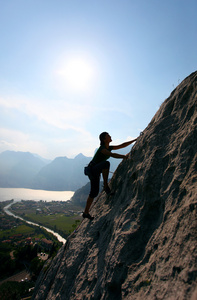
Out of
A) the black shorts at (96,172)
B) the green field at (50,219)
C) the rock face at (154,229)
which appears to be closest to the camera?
the rock face at (154,229)

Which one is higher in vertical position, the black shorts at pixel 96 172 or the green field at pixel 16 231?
the black shorts at pixel 96 172

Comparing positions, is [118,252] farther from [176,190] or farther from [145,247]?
[176,190]

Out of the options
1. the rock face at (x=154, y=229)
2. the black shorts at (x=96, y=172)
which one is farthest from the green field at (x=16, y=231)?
the rock face at (x=154, y=229)

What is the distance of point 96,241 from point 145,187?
2.91m

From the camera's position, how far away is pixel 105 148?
20.7 ft

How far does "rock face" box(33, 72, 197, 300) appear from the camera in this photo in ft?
8.63

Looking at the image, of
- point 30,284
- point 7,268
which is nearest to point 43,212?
point 7,268

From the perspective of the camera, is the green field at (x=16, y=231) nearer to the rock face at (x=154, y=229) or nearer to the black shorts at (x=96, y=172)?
the black shorts at (x=96, y=172)

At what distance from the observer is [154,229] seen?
360 cm

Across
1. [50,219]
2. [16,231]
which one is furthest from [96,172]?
[50,219]

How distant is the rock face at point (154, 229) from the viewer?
2629 mm

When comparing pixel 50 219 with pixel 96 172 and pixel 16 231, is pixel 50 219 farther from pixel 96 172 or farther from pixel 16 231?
pixel 96 172

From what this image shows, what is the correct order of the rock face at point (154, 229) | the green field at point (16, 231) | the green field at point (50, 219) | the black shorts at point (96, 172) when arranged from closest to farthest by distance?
the rock face at point (154, 229) → the black shorts at point (96, 172) → the green field at point (16, 231) → the green field at point (50, 219)

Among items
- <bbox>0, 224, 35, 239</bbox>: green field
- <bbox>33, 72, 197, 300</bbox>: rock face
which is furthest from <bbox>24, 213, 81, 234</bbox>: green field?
<bbox>33, 72, 197, 300</bbox>: rock face
